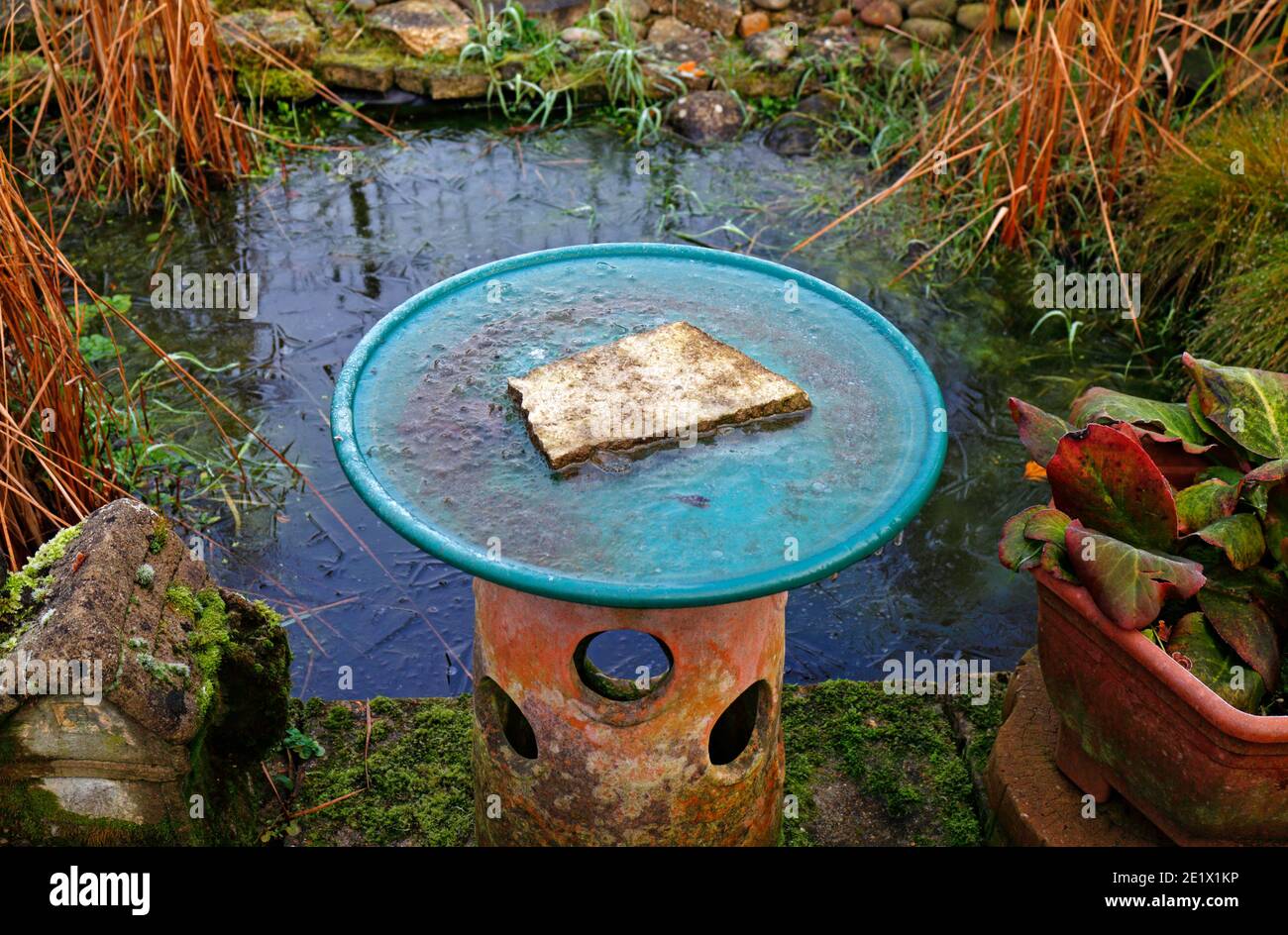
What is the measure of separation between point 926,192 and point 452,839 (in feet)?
→ 11.4

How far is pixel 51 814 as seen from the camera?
2363 millimetres

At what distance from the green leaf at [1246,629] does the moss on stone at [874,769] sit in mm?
840

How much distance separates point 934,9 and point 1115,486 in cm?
448

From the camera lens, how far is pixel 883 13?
20.3 feet

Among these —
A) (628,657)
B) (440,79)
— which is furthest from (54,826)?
(440,79)

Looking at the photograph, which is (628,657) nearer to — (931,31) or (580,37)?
(580,37)

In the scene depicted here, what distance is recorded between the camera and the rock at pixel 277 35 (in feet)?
19.2

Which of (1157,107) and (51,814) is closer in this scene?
(51,814)

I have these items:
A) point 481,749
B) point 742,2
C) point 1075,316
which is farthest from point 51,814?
point 742,2

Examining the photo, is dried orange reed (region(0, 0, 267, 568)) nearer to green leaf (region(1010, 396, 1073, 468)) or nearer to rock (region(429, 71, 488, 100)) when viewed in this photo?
rock (region(429, 71, 488, 100))

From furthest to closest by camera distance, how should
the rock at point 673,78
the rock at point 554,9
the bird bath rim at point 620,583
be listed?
1. the rock at point 554,9
2. the rock at point 673,78
3. the bird bath rim at point 620,583

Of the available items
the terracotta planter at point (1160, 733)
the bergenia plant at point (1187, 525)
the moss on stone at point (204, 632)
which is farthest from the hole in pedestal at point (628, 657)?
the bergenia plant at point (1187, 525)

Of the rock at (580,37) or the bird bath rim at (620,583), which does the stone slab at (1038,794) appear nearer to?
the bird bath rim at (620,583)

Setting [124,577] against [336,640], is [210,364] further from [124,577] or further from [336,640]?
[124,577]
